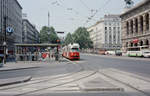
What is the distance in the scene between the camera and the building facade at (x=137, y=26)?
188 feet

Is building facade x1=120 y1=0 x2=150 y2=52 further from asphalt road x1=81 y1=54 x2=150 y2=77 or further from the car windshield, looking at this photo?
asphalt road x1=81 y1=54 x2=150 y2=77

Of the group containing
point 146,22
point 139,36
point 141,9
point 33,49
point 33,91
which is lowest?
point 33,91

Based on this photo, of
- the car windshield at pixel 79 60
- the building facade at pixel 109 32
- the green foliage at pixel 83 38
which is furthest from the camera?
the green foliage at pixel 83 38

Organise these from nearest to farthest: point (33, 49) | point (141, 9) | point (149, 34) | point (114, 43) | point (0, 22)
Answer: point (33, 49)
point (0, 22)
point (149, 34)
point (141, 9)
point (114, 43)

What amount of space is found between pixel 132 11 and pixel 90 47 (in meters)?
66.9

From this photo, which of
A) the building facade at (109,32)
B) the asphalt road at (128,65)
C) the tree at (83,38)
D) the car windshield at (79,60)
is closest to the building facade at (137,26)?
the car windshield at (79,60)

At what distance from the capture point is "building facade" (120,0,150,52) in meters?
57.3

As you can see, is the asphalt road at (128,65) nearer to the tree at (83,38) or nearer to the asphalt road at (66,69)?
the asphalt road at (66,69)

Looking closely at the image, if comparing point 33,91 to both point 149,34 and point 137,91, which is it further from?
point 149,34

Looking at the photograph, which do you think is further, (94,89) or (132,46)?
(132,46)

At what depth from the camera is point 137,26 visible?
64562 mm

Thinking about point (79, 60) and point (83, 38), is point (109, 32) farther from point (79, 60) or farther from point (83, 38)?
point (79, 60)

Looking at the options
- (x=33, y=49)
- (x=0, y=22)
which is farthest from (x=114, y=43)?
(x=33, y=49)

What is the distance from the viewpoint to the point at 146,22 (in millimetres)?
57969
